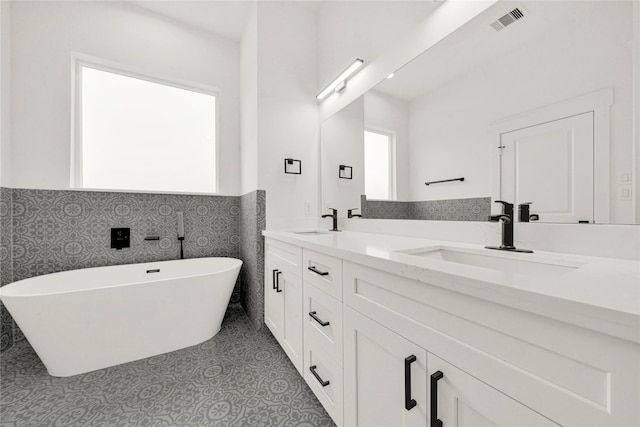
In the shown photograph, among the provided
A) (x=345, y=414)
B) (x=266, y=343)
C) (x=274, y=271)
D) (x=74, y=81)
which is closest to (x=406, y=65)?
(x=274, y=271)

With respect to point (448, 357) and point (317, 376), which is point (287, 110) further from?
point (448, 357)

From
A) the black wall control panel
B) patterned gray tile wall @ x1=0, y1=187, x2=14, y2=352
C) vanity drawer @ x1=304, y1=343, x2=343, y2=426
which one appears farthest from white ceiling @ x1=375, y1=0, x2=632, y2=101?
patterned gray tile wall @ x1=0, y1=187, x2=14, y2=352

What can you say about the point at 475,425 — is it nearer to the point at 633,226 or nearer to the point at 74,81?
the point at 633,226

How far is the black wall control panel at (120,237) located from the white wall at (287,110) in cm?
127

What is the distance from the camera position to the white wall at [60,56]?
1.84 metres

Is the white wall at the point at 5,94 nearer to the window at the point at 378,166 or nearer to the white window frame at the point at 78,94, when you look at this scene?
the white window frame at the point at 78,94

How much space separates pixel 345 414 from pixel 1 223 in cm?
256

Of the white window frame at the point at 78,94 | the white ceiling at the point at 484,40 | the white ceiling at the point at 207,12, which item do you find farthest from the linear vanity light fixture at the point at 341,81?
the white window frame at the point at 78,94

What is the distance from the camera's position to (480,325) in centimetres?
52

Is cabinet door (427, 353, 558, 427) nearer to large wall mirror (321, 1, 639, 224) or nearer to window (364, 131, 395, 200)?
large wall mirror (321, 1, 639, 224)

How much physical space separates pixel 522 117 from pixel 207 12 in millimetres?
2741

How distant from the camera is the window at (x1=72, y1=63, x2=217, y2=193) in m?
2.11

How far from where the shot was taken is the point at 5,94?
1.75 metres

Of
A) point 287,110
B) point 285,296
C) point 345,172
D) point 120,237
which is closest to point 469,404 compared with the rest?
point 285,296
